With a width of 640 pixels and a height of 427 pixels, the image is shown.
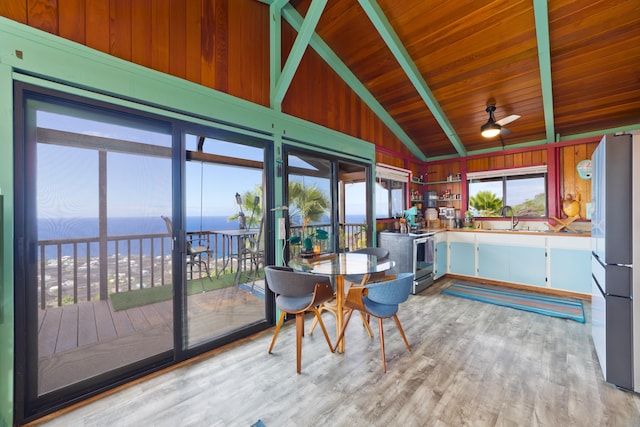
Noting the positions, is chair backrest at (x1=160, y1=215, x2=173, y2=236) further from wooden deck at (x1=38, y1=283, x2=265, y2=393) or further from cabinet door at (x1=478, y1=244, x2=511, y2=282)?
cabinet door at (x1=478, y1=244, x2=511, y2=282)

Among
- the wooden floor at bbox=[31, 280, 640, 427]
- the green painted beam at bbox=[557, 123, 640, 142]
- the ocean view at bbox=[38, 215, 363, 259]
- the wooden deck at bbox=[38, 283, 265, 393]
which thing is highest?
the green painted beam at bbox=[557, 123, 640, 142]

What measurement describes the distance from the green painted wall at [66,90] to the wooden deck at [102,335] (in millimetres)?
191

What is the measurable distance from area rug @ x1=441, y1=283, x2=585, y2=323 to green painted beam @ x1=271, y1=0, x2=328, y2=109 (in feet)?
12.5

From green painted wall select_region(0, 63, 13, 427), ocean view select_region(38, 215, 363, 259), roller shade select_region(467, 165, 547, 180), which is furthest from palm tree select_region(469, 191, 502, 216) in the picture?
green painted wall select_region(0, 63, 13, 427)

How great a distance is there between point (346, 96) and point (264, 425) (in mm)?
4098

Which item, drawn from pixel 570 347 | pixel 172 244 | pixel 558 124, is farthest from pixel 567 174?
pixel 172 244

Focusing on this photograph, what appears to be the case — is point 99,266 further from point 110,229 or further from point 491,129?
point 491,129

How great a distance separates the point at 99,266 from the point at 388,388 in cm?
234

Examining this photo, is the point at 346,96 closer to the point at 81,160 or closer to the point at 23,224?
the point at 81,160

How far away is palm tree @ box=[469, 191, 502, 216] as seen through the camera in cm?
515

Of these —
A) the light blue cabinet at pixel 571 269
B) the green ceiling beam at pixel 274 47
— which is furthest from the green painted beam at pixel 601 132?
the green ceiling beam at pixel 274 47

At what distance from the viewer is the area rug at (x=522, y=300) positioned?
129 inches

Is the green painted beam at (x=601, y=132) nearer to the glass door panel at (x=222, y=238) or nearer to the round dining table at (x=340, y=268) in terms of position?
the round dining table at (x=340, y=268)

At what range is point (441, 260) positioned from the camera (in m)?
4.86
